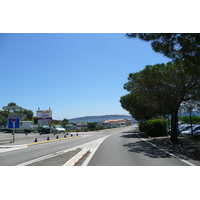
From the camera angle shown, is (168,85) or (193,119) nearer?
(168,85)

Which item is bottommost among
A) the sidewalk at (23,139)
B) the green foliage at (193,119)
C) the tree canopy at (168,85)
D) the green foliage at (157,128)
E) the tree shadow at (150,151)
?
the sidewalk at (23,139)

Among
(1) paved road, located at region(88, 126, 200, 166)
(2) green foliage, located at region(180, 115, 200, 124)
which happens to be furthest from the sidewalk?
(2) green foliage, located at region(180, 115, 200, 124)

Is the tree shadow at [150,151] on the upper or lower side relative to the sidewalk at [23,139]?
upper

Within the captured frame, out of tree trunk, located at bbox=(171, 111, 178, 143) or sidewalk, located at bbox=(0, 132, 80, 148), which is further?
sidewalk, located at bbox=(0, 132, 80, 148)

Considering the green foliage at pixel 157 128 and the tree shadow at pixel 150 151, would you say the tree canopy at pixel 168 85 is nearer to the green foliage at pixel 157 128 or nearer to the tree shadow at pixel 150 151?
the tree shadow at pixel 150 151

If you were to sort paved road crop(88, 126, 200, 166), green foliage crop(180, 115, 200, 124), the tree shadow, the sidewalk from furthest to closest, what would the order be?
green foliage crop(180, 115, 200, 124), the sidewalk, the tree shadow, paved road crop(88, 126, 200, 166)

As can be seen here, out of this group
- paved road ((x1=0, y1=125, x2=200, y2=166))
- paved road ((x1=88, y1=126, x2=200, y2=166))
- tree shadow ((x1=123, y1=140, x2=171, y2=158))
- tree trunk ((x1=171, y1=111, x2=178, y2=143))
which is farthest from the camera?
tree trunk ((x1=171, y1=111, x2=178, y2=143))

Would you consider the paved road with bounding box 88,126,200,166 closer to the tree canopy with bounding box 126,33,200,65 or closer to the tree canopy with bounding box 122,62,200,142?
the tree canopy with bounding box 126,33,200,65

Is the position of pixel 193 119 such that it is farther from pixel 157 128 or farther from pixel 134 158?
pixel 134 158

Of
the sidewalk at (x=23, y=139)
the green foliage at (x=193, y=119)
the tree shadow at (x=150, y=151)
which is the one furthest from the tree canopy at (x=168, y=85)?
the green foliage at (x=193, y=119)

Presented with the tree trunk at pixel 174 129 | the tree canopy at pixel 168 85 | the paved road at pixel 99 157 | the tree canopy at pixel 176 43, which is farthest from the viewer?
the tree trunk at pixel 174 129

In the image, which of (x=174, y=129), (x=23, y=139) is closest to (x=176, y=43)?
(x=174, y=129)
